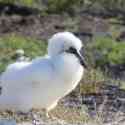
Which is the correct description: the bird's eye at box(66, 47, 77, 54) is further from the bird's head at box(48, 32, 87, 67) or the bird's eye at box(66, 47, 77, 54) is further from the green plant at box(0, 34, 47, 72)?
the green plant at box(0, 34, 47, 72)

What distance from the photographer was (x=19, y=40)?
20734 mm

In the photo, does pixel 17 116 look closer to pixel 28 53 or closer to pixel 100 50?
pixel 28 53

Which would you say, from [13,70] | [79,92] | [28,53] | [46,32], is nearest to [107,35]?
[46,32]

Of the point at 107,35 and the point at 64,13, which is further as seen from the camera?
the point at 64,13

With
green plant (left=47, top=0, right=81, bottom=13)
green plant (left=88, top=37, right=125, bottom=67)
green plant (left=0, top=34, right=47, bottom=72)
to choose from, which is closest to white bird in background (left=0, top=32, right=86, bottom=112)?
green plant (left=0, top=34, right=47, bottom=72)

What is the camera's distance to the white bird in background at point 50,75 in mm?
10047

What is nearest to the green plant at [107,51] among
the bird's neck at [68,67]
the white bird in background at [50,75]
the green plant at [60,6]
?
the green plant at [60,6]

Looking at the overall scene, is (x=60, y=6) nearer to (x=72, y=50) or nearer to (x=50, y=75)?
(x=72, y=50)

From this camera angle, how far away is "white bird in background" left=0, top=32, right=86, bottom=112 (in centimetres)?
1005

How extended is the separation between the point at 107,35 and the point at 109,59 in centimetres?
442

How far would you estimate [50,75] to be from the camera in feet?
33.0

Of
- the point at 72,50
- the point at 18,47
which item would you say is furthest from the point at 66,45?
the point at 18,47

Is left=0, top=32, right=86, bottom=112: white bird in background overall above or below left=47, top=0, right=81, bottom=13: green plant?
below

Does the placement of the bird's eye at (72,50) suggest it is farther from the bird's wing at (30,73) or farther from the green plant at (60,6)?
the green plant at (60,6)
